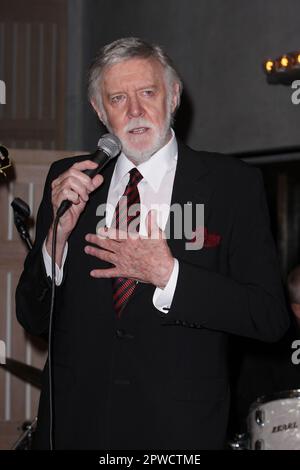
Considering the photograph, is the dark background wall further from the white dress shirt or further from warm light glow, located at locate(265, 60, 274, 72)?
the white dress shirt

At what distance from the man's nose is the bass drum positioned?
163cm

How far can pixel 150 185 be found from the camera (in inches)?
78.8

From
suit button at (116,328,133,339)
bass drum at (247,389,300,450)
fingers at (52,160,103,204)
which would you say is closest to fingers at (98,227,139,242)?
fingers at (52,160,103,204)

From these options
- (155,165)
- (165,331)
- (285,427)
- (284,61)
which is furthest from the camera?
(284,61)

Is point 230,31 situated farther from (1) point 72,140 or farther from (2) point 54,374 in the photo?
(2) point 54,374

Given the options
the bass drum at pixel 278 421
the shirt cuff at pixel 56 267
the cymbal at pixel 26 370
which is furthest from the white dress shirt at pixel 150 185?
the cymbal at pixel 26 370

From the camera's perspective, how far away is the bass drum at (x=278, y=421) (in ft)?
10.4

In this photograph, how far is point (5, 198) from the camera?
4344 millimetres

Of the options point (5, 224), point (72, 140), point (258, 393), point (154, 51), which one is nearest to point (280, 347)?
point (258, 393)

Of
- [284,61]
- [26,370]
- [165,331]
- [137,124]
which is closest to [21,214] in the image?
[137,124]

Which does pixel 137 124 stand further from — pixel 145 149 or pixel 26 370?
pixel 26 370

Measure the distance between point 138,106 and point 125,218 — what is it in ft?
1.11

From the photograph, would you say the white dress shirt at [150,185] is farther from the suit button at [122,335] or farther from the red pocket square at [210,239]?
the suit button at [122,335]
